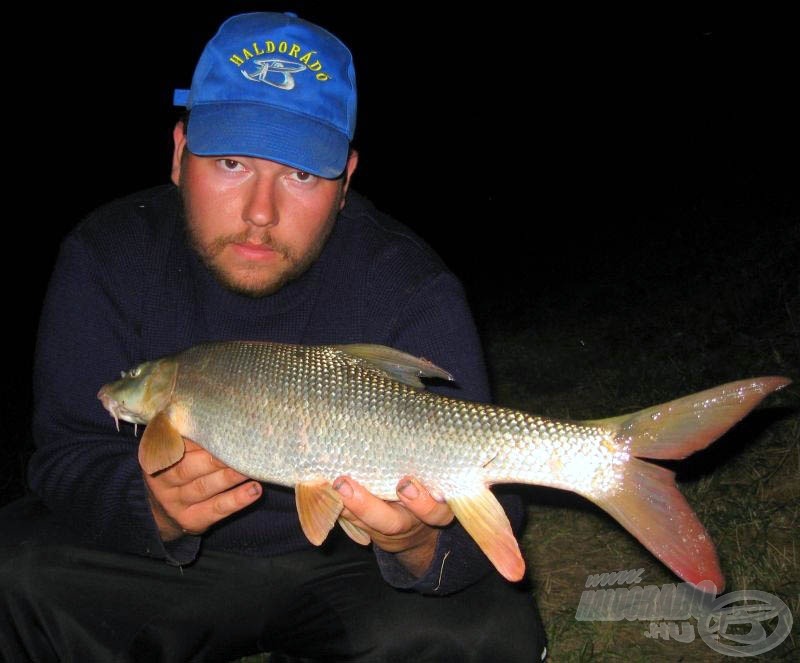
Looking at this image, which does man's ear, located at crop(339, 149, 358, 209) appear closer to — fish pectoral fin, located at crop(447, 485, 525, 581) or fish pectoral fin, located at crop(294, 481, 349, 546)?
fish pectoral fin, located at crop(294, 481, 349, 546)

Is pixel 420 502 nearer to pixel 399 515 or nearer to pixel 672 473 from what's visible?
pixel 399 515

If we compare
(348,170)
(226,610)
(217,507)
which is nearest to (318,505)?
(217,507)

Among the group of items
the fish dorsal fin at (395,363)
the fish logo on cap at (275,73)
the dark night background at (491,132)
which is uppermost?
the fish logo on cap at (275,73)

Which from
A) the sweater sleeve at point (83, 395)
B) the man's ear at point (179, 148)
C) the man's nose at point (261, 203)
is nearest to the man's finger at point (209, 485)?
the sweater sleeve at point (83, 395)

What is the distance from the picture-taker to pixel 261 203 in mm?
2348

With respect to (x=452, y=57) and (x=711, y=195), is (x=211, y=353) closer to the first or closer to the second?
(x=711, y=195)

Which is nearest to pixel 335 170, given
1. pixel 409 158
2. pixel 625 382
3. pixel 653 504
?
pixel 653 504

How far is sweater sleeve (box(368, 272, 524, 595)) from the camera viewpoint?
2.33m

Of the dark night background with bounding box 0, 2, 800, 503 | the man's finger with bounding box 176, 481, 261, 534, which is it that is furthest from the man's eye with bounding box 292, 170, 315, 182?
the dark night background with bounding box 0, 2, 800, 503

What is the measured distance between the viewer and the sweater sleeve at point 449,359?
2334 millimetres

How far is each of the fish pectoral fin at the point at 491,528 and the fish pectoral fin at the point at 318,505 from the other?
0.33m

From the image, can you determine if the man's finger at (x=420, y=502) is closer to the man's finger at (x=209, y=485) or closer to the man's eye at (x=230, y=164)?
the man's finger at (x=209, y=485)

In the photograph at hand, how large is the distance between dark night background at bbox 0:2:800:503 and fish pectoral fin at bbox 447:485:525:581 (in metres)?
4.45

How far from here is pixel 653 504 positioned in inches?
69.3
